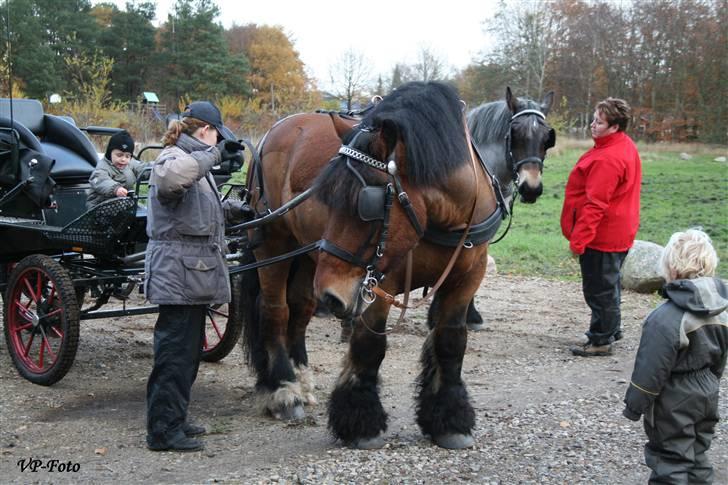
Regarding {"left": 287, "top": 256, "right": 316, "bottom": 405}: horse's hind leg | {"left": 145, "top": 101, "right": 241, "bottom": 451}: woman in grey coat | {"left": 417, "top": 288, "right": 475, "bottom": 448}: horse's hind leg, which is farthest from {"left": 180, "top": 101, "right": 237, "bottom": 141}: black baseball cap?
{"left": 417, "top": 288, "right": 475, "bottom": 448}: horse's hind leg

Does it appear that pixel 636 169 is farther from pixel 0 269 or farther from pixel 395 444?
pixel 0 269

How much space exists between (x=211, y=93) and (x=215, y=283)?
1017 inches

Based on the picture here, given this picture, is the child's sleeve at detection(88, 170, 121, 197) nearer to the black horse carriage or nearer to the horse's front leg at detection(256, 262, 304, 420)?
the black horse carriage

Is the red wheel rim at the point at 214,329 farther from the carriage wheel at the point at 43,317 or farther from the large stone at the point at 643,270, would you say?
the large stone at the point at 643,270

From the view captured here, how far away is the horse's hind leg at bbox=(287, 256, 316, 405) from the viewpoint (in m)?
5.26

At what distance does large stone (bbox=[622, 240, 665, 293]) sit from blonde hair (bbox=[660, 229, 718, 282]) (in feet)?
19.9

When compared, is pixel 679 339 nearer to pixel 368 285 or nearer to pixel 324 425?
pixel 368 285

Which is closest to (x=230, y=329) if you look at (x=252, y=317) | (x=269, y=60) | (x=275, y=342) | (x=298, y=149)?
(x=252, y=317)

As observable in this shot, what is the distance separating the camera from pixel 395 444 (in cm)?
412

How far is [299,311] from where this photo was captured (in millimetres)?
5328

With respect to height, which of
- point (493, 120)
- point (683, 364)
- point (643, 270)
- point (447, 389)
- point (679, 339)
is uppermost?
point (493, 120)

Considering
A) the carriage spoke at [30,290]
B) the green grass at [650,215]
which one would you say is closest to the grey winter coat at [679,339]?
the carriage spoke at [30,290]

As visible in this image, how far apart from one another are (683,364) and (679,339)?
14 cm

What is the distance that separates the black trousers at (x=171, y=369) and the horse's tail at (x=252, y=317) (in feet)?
3.46
